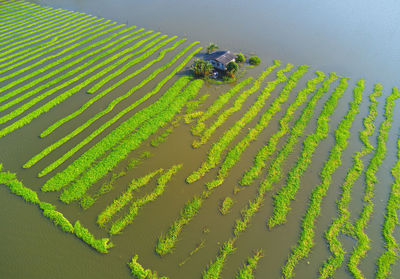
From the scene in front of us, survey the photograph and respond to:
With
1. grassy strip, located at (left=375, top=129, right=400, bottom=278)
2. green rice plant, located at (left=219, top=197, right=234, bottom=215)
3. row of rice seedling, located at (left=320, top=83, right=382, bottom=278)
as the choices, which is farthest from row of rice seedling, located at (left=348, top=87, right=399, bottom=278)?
green rice plant, located at (left=219, top=197, right=234, bottom=215)

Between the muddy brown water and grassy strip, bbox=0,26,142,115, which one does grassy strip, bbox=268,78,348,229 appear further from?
grassy strip, bbox=0,26,142,115

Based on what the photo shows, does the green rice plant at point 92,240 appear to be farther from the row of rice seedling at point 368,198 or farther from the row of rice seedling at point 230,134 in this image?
the row of rice seedling at point 368,198

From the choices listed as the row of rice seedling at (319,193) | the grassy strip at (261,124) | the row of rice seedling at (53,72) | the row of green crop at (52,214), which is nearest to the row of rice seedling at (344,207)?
the row of rice seedling at (319,193)

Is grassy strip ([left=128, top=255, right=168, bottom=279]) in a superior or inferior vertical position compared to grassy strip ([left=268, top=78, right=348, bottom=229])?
inferior

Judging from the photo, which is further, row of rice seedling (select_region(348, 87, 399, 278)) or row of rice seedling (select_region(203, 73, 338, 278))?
row of rice seedling (select_region(348, 87, 399, 278))

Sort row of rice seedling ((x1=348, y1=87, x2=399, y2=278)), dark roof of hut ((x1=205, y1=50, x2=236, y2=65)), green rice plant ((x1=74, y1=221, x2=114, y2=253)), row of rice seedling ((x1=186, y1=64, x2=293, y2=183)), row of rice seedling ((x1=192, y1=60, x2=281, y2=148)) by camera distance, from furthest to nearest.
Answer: dark roof of hut ((x1=205, y1=50, x2=236, y2=65))
row of rice seedling ((x1=192, y1=60, x2=281, y2=148))
row of rice seedling ((x1=186, y1=64, x2=293, y2=183))
green rice plant ((x1=74, y1=221, x2=114, y2=253))
row of rice seedling ((x1=348, y1=87, x2=399, y2=278))

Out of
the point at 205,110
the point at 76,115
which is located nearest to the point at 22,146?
the point at 76,115
